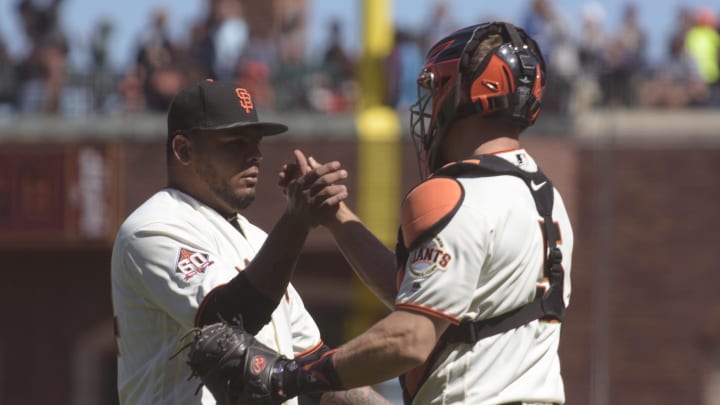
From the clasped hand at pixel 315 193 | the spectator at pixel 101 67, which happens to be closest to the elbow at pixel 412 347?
the clasped hand at pixel 315 193

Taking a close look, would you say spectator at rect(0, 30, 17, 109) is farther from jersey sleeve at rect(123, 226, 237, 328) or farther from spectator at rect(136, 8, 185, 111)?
jersey sleeve at rect(123, 226, 237, 328)

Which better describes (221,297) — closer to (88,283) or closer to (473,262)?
(473,262)

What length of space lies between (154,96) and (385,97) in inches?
94.1

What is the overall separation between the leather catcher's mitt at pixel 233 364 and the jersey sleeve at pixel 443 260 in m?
0.49

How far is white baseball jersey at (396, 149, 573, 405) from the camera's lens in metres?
4.34

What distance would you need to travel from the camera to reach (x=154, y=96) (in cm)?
1558

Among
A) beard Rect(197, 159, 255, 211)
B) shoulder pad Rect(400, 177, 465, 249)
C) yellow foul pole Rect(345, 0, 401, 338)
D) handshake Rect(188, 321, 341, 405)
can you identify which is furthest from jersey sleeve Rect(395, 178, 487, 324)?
yellow foul pole Rect(345, 0, 401, 338)

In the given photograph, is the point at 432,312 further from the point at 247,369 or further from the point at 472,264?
the point at 247,369

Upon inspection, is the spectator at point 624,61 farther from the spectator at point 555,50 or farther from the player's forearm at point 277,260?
the player's forearm at point 277,260

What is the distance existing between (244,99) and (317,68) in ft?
34.9

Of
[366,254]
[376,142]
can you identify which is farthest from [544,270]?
[376,142]

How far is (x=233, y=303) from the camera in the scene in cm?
475

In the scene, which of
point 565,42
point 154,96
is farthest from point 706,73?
→ point 154,96

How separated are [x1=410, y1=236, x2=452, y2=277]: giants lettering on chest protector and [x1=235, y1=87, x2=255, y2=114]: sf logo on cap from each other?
3.38ft
